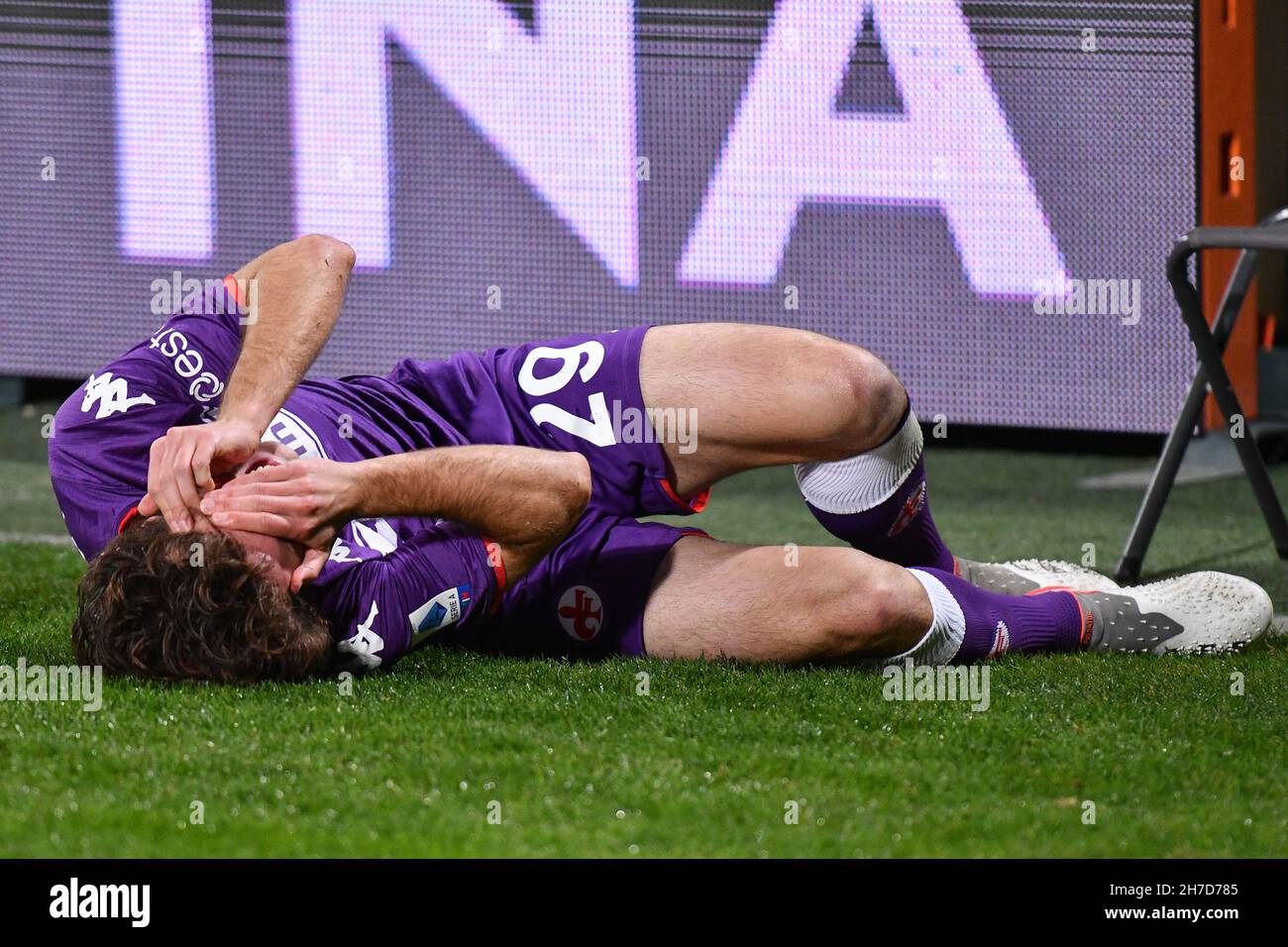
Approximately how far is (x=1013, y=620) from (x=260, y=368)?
1.03 metres

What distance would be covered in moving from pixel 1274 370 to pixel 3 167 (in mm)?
3397

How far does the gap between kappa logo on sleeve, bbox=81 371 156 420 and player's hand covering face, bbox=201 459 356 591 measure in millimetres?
229

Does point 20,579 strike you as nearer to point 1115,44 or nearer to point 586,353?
point 586,353

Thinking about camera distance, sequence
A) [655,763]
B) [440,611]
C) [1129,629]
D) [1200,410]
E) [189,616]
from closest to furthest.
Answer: [655,763] → [189,616] → [440,611] → [1129,629] → [1200,410]

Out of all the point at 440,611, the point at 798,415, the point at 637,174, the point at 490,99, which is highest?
the point at 490,99

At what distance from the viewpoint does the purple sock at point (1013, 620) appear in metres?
2.03

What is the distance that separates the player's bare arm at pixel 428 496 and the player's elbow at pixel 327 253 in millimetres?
380

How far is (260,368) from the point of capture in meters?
1.87

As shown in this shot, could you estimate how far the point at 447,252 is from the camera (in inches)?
156

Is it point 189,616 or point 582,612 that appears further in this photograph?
point 582,612

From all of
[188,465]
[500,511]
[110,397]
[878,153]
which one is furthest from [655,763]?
[878,153]

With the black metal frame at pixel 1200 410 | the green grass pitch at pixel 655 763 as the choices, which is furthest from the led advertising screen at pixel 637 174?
the green grass pitch at pixel 655 763

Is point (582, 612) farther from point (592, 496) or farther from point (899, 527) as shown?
point (899, 527)
